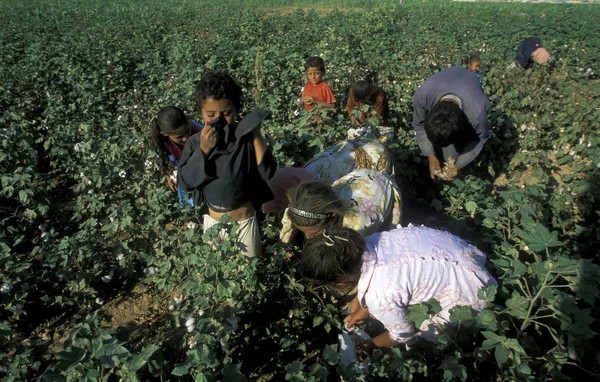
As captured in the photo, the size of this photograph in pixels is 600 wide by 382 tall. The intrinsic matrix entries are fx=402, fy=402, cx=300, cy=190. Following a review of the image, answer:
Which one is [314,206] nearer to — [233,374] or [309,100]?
[233,374]

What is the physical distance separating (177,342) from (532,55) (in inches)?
297

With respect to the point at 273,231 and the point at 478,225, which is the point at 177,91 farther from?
the point at 478,225

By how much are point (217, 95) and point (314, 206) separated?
850 millimetres

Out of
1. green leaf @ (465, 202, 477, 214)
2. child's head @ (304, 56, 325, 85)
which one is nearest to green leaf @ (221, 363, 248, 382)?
green leaf @ (465, 202, 477, 214)

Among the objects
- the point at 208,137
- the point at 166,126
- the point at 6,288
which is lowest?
the point at 6,288

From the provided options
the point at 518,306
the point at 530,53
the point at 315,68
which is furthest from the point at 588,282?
the point at 530,53

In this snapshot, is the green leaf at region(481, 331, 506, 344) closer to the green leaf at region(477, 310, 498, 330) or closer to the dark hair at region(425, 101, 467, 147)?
the green leaf at region(477, 310, 498, 330)

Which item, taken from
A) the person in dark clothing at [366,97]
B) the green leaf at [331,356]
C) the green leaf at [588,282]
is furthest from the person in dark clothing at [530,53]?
the green leaf at [331,356]

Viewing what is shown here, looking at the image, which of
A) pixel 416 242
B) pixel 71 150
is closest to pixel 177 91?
pixel 71 150

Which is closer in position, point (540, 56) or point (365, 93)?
point (365, 93)

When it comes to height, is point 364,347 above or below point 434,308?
below

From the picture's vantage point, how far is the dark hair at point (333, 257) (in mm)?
1758

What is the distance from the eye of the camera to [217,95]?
2.29m

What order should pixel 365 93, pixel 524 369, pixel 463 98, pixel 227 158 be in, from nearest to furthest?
1. pixel 524 369
2. pixel 227 158
3. pixel 463 98
4. pixel 365 93
